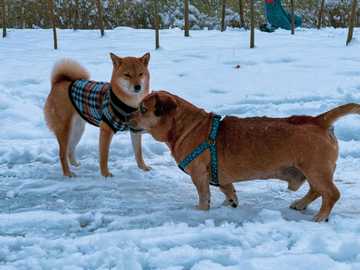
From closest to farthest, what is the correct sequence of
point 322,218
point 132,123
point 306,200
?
point 322,218 < point 306,200 < point 132,123

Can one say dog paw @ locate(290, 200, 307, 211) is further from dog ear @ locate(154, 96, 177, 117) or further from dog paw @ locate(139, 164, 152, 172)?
dog paw @ locate(139, 164, 152, 172)

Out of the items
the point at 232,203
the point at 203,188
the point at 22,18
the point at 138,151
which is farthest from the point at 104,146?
the point at 22,18

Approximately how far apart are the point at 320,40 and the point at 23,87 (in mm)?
8520

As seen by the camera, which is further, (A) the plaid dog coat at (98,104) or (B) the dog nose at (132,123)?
(A) the plaid dog coat at (98,104)

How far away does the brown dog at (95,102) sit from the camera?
636cm

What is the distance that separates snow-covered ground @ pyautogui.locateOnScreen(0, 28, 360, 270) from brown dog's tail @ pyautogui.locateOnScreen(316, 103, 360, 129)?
0.80m

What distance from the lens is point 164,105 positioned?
4918 millimetres

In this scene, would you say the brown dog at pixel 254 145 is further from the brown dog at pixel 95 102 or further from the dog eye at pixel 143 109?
the brown dog at pixel 95 102

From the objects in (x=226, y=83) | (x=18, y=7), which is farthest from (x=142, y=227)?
(x=18, y=7)

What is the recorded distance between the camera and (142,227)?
4480 millimetres

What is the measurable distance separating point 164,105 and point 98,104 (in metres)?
1.76

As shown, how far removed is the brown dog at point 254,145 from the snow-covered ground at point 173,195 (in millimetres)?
274

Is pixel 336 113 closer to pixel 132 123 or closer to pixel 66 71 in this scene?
pixel 132 123

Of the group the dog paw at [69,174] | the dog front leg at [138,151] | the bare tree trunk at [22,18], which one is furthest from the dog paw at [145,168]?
the bare tree trunk at [22,18]
